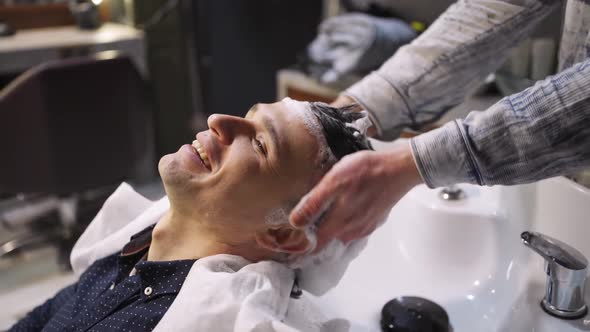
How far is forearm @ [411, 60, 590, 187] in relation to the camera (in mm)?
659

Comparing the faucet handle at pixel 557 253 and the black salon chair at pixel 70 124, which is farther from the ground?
the faucet handle at pixel 557 253

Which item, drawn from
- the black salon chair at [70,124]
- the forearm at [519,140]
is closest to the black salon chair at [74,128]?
the black salon chair at [70,124]

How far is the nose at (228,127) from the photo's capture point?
92cm

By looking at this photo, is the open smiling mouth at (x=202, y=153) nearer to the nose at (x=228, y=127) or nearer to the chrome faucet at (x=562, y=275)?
the nose at (x=228, y=127)

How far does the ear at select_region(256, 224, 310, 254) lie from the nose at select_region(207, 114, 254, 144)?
16cm

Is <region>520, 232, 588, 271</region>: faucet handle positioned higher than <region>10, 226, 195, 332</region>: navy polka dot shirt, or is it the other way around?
<region>520, 232, 588, 271</region>: faucet handle

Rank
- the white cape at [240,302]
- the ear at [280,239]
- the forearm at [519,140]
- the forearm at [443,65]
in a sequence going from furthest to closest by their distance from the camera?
the forearm at [443,65]
the ear at [280,239]
the white cape at [240,302]
the forearm at [519,140]

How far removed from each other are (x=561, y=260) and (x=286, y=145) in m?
0.44

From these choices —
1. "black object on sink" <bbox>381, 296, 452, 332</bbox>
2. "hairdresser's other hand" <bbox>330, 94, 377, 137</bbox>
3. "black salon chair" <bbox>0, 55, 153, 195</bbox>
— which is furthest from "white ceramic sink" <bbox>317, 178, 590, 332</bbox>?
"black salon chair" <bbox>0, 55, 153, 195</bbox>

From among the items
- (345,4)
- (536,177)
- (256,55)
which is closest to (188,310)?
(536,177)

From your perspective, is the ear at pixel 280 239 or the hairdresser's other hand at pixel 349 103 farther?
the hairdresser's other hand at pixel 349 103

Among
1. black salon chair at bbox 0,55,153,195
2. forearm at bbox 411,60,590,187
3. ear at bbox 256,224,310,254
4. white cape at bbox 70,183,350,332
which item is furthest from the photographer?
black salon chair at bbox 0,55,153,195

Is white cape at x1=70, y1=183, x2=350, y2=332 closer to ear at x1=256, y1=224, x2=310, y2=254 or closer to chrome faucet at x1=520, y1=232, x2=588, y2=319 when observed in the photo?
ear at x1=256, y1=224, x2=310, y2=254

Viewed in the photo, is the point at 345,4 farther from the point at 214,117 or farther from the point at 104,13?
the point at 104,13
